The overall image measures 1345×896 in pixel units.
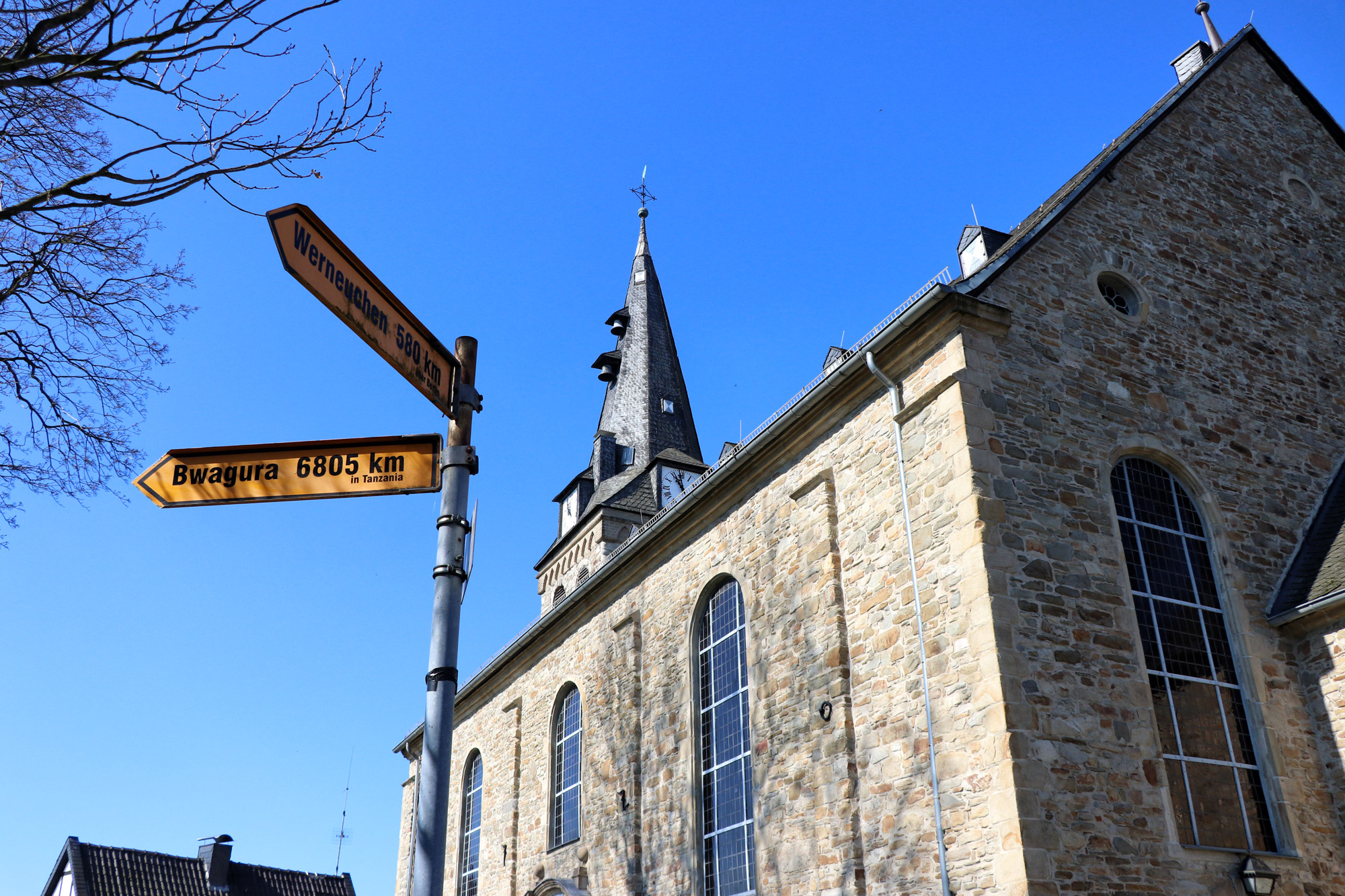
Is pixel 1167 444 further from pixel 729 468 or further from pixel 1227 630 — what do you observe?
pixel 729 468

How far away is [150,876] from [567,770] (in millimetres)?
18097

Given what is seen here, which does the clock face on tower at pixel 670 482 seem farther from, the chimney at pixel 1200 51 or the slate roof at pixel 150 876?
the chimney at pixel 1200 51

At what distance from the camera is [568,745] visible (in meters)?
18.8

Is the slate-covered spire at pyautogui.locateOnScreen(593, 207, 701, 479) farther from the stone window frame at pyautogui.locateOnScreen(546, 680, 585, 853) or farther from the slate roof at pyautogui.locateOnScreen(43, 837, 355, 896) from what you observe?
the stone window frame at pyautogui.locateOnScreen(546, 680, 585, 853)

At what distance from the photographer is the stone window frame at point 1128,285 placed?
12.3 m

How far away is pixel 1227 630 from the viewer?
442 inches

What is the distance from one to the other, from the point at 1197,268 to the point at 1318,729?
18.5ft

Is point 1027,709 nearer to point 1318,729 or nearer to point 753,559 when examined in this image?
point 1318,729

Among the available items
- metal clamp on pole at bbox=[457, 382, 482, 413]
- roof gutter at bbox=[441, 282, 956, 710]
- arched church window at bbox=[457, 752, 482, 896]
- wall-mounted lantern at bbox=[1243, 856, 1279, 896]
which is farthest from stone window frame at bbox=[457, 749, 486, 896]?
metal clamp on pole at bbox=[457, 382, 482, 413]

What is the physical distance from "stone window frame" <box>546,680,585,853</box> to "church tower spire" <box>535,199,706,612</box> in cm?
1338

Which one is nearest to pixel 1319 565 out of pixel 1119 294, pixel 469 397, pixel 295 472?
pixel 1119 294

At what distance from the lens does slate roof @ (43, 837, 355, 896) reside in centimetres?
2878

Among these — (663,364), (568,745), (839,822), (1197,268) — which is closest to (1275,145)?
(1197,268)

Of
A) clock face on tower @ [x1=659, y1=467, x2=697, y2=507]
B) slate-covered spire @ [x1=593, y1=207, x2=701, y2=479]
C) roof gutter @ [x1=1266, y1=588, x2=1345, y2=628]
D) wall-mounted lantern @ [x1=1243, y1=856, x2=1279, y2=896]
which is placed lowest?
wall-mounted lantern @ [x1=1243, y1=856, x2=1279, y2=896]
